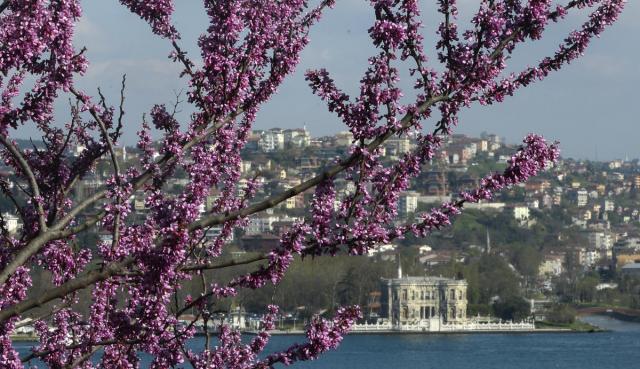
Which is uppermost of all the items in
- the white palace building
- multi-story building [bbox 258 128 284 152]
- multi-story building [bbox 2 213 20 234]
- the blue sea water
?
multi-story building [bbox 258 128 284 152]

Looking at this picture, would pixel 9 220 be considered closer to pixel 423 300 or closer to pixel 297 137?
pixel 423 300

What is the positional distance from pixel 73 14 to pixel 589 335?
83371 millimetres

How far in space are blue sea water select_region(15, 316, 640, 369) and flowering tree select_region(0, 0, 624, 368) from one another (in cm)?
4978

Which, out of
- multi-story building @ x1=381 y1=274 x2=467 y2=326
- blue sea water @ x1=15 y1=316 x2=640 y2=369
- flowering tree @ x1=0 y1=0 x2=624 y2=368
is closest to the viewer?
flowering tree @ x1=0 y1=0 x2=624 y2=368

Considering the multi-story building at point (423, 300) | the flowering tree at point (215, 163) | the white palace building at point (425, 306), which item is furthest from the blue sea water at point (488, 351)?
the flowering tree at point (215, 163)

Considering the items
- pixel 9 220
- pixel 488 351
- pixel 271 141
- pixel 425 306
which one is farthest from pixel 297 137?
pixel 9 220

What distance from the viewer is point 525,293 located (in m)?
106

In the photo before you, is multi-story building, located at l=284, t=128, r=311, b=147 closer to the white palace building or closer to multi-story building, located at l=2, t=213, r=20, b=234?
the white palace building

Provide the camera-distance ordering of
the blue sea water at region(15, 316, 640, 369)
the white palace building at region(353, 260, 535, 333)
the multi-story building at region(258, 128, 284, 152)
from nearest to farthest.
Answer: the blue sea water at region(15, 316, 640, 369), the white palace building at region(353, 260, 535, 333), the multi-story building at region(258, 128, 284, 152)

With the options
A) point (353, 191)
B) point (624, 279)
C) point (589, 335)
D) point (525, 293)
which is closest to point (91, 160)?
point (353, 191)

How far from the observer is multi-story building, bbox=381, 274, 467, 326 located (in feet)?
311

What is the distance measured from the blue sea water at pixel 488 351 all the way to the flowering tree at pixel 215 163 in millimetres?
49777

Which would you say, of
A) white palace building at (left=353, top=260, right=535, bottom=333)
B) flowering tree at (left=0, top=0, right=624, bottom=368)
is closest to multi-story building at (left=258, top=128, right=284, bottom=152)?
white palace building at (left=353, top=260, right=535, bottom=333)

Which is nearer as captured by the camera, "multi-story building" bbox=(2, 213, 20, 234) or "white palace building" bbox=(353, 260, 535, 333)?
"multi-story building" bbox=(2, 213, 20, 234)
